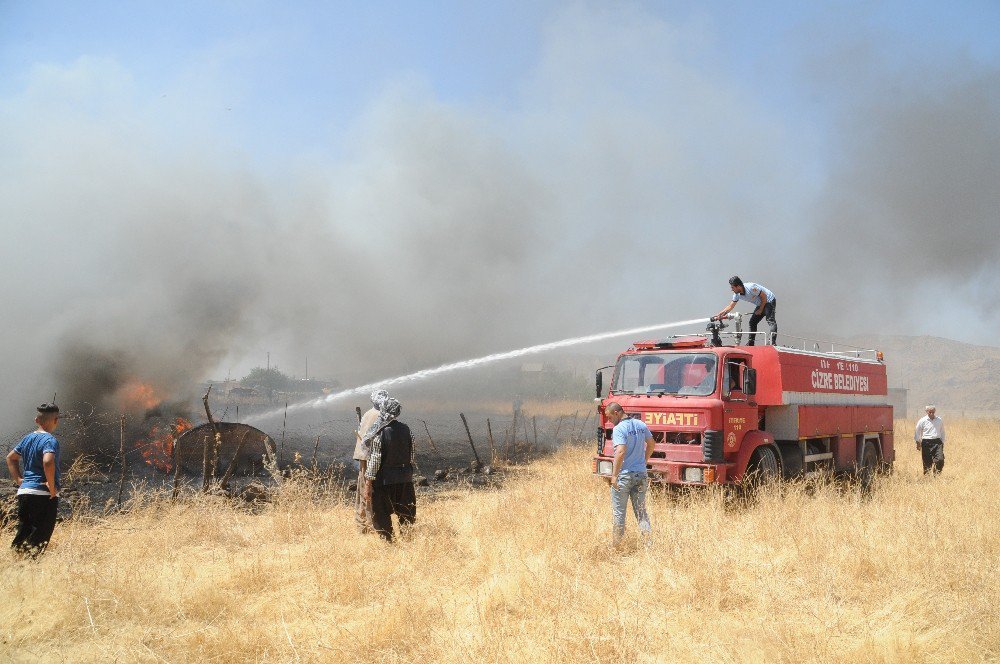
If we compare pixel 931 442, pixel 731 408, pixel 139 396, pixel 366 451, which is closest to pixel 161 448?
pixel 139 396

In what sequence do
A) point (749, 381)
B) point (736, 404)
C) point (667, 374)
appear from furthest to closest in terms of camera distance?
point (667, 374) < point (749, 381) < point (736, 404)

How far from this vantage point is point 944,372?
74750 mm

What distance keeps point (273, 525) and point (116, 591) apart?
303 cm

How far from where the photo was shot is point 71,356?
1981 cm

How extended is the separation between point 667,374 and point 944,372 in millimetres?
81832

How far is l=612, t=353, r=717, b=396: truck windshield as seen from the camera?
30.6ft

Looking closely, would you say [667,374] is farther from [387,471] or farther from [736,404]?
[387,471]

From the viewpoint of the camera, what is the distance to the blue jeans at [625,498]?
23.1 ft

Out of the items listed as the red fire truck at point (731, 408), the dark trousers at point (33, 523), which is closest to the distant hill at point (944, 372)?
the red fire truck at point (731, 408)

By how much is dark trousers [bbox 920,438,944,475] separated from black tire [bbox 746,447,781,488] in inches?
212

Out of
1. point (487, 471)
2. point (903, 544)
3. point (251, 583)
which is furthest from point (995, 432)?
point (251, 583)

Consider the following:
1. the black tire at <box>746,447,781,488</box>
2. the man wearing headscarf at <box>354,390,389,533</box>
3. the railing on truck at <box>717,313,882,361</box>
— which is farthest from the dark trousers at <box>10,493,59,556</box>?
the railing on truck at <box>717,313,882,361</box>

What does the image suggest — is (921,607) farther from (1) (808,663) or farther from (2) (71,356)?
(2) (71,356)

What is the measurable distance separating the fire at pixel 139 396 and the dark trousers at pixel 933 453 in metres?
21.0
